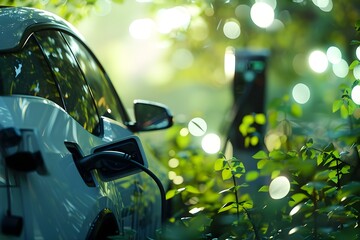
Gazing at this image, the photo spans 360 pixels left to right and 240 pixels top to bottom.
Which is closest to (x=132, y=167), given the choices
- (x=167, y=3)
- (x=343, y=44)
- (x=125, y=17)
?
(x=167, y=3)

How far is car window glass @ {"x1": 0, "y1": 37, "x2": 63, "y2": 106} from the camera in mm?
4312

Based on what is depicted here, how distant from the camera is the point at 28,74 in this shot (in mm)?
4512

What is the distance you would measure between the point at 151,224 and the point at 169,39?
5.12 meters

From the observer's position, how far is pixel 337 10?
55.1 ft

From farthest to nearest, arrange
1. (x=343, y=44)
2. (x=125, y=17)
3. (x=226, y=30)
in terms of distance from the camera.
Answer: (x=125, y=17) → (x=343, y=44) → (x=226, y=30)

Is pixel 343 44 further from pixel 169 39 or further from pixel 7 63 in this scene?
pixel 7 63

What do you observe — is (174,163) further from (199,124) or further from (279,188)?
(279,188)

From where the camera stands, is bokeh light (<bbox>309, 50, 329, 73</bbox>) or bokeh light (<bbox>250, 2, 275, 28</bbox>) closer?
bokeh light (<bbox>309, 50, 329, 73</bbox>)

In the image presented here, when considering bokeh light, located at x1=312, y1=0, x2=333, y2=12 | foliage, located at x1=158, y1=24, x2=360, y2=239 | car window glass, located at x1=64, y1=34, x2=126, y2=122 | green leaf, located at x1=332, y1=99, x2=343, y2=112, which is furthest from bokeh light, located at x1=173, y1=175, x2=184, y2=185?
bokeh light, located at x1=312, y1=0, x2=333, y2=12

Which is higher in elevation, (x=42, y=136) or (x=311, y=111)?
(x=42, y=136)

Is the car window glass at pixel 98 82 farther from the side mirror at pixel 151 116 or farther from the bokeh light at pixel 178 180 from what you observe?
the bokeh light at pixel 178 180

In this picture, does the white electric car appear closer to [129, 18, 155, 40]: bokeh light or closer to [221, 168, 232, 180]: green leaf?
[221, 168, 232, 180]: green leaf

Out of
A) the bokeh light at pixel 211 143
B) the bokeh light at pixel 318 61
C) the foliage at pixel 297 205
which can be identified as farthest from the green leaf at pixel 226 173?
the bokeh light at pixel 211 143

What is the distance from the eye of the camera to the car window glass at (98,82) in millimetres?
5590
